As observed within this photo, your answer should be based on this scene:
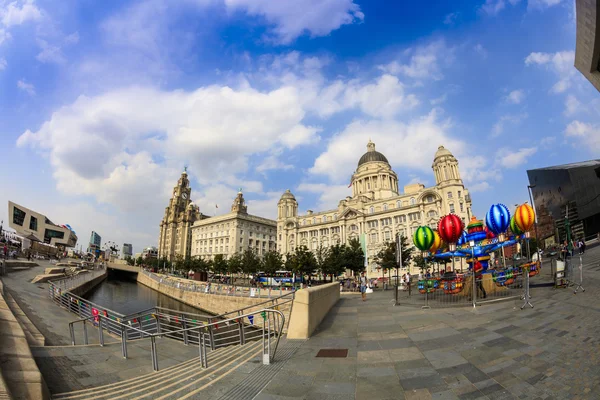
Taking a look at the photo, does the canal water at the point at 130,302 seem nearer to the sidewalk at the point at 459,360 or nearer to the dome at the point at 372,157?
the sidewalk at the point at 459,360

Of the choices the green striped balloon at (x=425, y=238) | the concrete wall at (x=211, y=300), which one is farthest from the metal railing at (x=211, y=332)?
the concrete wall at (x=211, y=300)

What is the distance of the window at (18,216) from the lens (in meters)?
75.3

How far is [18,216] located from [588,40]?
113 metres

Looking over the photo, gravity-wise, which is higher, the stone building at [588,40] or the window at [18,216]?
the stone building at [588,40]

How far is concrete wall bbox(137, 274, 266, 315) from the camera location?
2728cm

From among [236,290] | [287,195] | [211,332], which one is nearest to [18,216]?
[287,195]

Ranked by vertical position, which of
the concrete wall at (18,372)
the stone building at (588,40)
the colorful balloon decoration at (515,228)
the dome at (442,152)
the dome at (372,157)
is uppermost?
the dome at (372,157)

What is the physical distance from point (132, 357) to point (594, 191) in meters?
85.4


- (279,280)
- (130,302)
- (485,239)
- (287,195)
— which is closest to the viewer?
(485,239)

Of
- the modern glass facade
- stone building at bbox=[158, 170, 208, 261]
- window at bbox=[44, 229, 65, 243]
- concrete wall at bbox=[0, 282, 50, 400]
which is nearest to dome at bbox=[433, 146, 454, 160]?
the modern glass facade

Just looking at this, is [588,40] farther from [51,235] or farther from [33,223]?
[51,235]

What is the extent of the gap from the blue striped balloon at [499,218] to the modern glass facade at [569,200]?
45328mm

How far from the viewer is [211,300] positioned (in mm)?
32062

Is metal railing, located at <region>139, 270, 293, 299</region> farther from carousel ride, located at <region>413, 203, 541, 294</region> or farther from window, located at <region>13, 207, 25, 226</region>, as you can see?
window, located at <region>13, 207, 25, 226</region>
